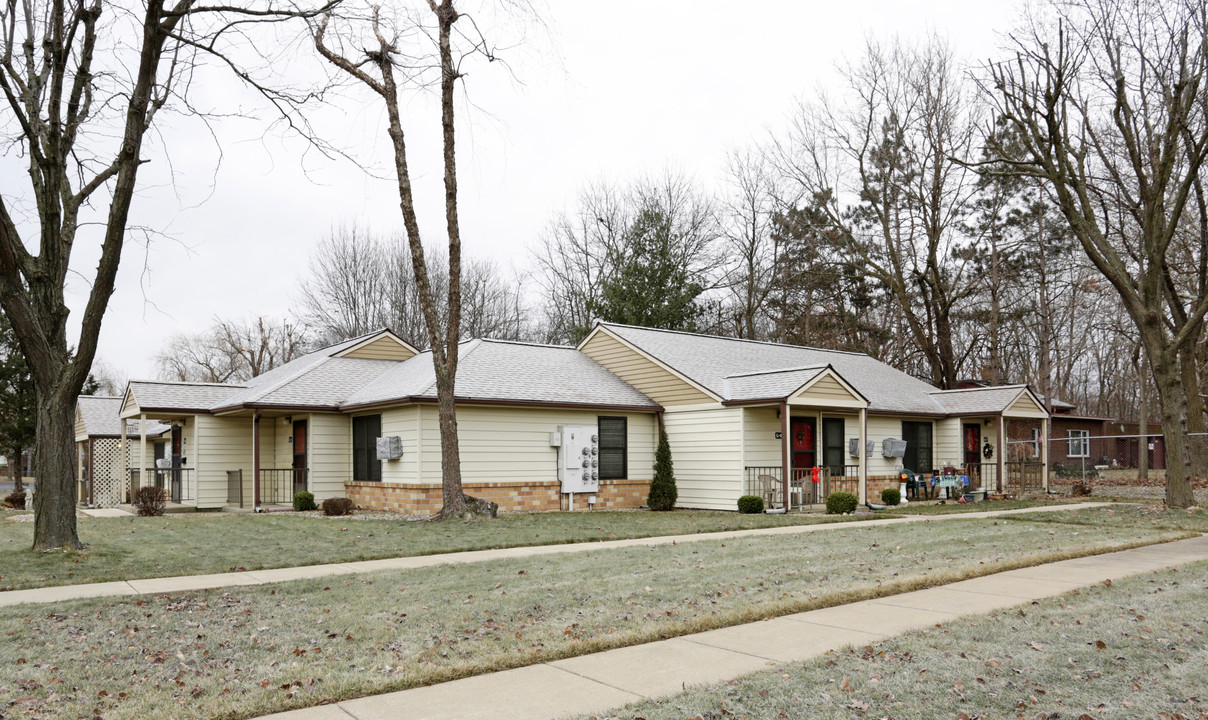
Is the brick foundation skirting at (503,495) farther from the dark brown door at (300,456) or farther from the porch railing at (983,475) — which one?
→ the porch railing at (983,475)

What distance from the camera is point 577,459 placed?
20.1 m

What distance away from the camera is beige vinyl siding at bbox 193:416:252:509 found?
21953 millimetres

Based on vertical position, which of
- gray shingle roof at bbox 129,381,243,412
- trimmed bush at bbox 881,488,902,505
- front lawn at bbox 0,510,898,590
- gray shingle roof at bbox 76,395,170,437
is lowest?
trimmed bush at bbox 881,488,902,505

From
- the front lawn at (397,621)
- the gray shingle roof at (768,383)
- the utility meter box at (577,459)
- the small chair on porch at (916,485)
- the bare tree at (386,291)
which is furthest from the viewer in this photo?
the bare tree at (386,291)

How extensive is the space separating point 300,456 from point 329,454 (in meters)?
1.25

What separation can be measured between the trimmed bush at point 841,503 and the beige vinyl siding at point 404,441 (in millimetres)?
8351

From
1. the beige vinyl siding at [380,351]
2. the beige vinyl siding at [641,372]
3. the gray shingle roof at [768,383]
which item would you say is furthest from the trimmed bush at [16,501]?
the gray shingle roof at [768,383]

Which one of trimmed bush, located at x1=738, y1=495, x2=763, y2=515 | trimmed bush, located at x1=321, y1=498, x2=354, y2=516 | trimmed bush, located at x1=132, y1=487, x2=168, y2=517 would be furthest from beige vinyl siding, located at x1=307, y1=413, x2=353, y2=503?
trimmed bush, located at x1=738, y1=495, x2=763, y2=515

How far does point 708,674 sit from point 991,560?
6.22m

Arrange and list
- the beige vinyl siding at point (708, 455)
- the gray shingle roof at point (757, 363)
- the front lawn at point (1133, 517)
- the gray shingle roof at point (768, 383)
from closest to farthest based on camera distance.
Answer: the front lawn at point (1133, 517) < the gray shingle roof at point (768, 383) < the beige vinyl siding at point (708, 455) < the gray shingle roof at point (757, 363)

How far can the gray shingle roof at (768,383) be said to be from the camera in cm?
1906

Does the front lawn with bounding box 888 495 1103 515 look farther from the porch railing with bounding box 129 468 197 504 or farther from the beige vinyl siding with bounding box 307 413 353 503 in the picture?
the porch railing with bounding box 129 468 197 504

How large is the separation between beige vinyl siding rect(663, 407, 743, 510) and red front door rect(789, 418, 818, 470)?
6.36 feet

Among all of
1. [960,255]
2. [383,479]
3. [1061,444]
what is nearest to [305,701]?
[383,479]
